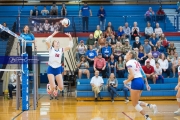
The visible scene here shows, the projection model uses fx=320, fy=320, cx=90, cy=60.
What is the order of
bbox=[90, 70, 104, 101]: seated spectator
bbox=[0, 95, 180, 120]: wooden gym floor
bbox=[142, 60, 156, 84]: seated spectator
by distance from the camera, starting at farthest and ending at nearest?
1. bbox=[142, 60, 156, 84]: seated spectator
2. bbox=[90, 70, 104, 101]: seated spectator
3. bbox=[0, 95, 180, 120]: wooden gym floor

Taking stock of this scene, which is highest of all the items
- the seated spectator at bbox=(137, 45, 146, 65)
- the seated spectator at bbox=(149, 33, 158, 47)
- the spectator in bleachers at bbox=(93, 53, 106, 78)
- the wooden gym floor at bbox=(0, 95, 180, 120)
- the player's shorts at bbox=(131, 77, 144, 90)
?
the seated spectator at bbox=(149, 33, 158, 47)

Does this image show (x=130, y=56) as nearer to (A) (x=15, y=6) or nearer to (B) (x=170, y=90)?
(B) (x=170, y=90)

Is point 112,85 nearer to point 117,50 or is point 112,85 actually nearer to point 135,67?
point 117,50

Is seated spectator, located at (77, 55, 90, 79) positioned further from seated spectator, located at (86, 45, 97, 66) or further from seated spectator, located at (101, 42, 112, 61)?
seated spectator, located at (101, 42, 112, 61)

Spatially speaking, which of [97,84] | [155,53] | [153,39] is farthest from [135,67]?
[153,39]

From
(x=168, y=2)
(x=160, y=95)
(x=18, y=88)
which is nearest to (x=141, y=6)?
(x=168, y=2)

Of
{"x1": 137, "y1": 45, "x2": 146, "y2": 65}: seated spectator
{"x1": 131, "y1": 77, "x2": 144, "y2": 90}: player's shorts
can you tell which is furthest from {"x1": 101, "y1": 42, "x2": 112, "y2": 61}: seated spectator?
{"x1": 131, "y1": 77, "x2": 144, "y2": 90}: player's shorts

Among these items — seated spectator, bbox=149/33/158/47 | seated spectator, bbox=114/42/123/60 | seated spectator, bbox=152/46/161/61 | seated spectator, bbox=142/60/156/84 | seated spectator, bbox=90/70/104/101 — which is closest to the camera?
seated spectator, bbox=90/70/104/101

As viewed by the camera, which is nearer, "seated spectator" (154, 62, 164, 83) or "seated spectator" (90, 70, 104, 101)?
"seated spectator" (90, 70, 104, 101)

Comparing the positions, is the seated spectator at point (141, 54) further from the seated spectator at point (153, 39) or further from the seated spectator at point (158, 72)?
the seated spectator at point (153, 39)

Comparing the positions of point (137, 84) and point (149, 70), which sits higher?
point (149, 70)

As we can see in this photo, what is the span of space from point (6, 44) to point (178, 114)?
11539 mm

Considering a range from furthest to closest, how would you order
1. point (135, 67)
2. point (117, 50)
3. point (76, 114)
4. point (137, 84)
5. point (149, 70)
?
point (117, 50) < point (149, 70) < point (76, 114) < point (135, 67) < point (137, 84)

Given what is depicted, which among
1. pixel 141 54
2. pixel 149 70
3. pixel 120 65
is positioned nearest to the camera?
pixel 149 70
